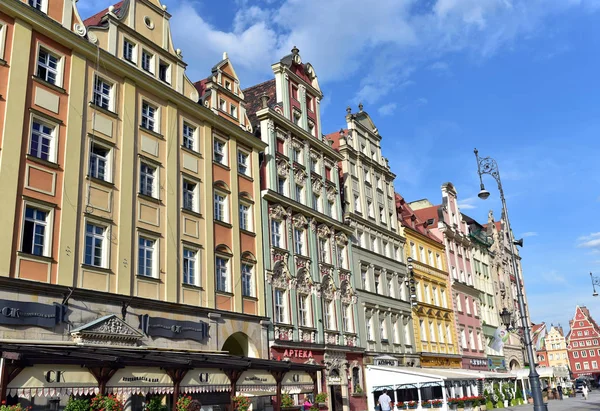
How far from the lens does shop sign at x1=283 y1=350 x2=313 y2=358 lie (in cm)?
2909

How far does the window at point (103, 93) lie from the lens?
22375mm

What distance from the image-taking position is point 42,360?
46.3 ft

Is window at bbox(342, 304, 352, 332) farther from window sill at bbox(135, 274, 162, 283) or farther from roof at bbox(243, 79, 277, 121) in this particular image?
window sill at bbox(135, 274, 162, 283)

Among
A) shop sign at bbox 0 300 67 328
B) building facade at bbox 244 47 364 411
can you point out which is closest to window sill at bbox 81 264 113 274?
shop sign at bbox 0 300 67 328

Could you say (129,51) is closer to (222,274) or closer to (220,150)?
(220,150)

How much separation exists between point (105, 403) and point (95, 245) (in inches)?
288

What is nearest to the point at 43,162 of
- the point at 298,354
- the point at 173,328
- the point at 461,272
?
the point at 173,328

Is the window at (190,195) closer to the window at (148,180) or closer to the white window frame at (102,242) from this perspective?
the window at (148,180)

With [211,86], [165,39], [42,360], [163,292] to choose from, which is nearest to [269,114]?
[211,86]

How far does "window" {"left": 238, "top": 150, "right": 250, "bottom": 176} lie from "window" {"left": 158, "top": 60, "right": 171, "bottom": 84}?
17.9 ft

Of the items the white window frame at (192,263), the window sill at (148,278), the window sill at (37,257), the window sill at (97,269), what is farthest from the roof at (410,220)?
the window sill at (37,257)

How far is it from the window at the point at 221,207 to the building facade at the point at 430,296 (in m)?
21.6

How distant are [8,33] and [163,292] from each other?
1037cm

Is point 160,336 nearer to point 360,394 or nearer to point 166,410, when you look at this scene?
point 166,410
